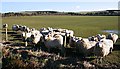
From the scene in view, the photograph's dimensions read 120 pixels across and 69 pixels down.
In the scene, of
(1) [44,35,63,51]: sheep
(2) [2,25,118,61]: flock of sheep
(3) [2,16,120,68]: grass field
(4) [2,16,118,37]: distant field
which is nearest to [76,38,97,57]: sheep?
(2) [2,25,118,61]: flock of sheep

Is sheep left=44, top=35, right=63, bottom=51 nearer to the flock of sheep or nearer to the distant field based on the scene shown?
the flock of sheep

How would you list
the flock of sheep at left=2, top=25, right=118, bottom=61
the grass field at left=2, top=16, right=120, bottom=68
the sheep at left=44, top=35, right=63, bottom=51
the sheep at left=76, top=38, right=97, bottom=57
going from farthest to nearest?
the sheep at left=44, top=35, right=63, bottom=51 → the grass field at left=2, top=16, right=120, bottom=68 → the sheep at left=76, top=38, right=97, bottom=57 → the flock of sheep at left=2, top=25, right=118, bottom=61

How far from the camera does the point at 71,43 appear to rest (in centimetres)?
1909

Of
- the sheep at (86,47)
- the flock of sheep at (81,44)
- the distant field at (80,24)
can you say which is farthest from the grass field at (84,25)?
the sheep at (86,47)

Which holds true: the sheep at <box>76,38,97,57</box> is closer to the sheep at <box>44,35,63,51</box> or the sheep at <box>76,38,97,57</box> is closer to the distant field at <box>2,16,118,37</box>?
the sheep at <box>44,35,63,51</box>

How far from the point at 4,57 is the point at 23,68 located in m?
2.31

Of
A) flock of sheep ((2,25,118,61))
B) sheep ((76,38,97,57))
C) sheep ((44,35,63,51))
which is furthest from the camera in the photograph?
sheep ((44,35,63,51))

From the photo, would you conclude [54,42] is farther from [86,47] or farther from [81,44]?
[86,47]

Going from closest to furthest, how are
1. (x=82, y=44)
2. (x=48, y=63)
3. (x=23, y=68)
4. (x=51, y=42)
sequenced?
1. (x=23, y=68)
2. (x=48, y=63)
3. (x=82, y=44)
4. (x=51, y=42)

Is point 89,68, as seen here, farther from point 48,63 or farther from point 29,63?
point 29,63

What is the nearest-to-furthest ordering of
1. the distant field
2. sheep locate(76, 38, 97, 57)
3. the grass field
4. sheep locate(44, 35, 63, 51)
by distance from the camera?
sheep locate(76, 38, 97, 57)
the grass field
sheep locate(44, 35, 63, 51)
the distant field

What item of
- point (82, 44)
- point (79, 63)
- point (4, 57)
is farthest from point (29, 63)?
point (82, 44)

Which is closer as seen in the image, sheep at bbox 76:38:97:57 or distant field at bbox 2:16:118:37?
sheep at bbox 76:38:97:57

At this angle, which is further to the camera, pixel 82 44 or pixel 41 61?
pixel 82 44
